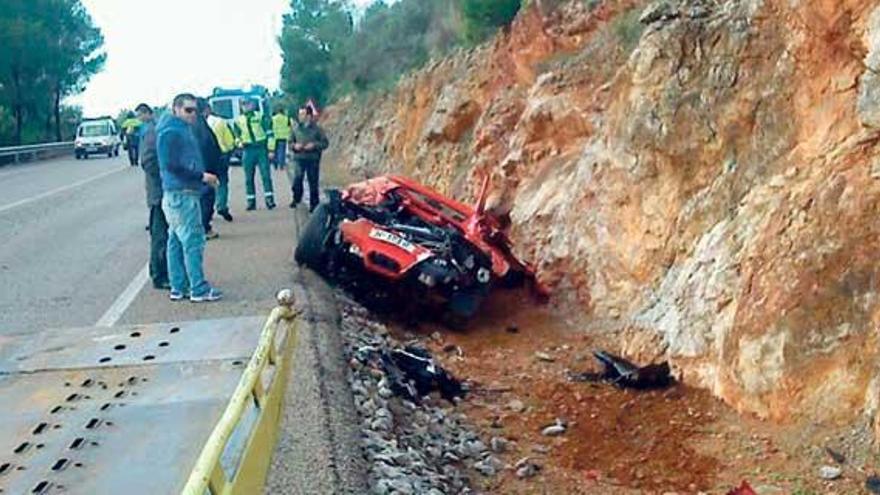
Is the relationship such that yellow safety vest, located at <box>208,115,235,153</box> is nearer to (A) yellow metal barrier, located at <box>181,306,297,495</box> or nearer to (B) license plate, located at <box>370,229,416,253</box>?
(B) license plate, located at <box>370,229,416,253</box>

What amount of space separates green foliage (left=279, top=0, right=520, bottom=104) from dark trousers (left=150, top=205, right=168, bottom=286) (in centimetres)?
1170

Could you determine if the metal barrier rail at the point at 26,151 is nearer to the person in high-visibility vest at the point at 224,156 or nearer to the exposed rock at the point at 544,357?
the person in high-visibility vest at the point at 224,156

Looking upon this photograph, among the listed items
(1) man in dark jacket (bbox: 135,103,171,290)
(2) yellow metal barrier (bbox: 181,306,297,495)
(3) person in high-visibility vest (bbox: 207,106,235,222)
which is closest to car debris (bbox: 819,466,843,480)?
(2) yellow metal barrier (bbox: 181,306,297,495)

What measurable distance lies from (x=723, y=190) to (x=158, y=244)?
17.4 feet

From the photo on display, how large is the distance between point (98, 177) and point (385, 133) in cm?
796

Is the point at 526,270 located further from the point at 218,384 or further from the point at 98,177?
the point at 98,177

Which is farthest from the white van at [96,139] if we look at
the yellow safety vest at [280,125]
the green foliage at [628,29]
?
the green foliage at [628,29]

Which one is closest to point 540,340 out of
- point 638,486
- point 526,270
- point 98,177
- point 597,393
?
point 526,270

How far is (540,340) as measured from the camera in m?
10.8

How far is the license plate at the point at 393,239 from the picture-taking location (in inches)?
411

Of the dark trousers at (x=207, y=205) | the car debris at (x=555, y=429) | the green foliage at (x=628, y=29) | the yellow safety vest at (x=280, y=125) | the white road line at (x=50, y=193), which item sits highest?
the green foliage at (x=628, y=29)

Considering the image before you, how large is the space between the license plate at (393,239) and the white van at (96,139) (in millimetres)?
34785

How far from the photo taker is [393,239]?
34.4 feet

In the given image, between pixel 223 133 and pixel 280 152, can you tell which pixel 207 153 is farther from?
→ pixel 280 152
